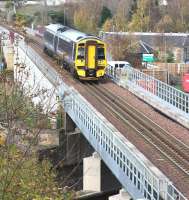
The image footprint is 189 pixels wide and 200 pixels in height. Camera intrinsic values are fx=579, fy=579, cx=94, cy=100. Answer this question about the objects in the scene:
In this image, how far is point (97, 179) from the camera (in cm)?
1914

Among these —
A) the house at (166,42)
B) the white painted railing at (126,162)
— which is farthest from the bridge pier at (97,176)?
the house at (166,42)

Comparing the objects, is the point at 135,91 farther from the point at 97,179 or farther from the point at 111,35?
the point at 111,35

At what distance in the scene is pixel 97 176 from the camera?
753 inches

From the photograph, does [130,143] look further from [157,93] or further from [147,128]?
[157,93]

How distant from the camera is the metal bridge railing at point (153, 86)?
20.6 m

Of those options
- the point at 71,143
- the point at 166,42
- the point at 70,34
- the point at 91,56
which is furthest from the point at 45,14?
the point at 71,143

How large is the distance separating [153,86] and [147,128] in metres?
5.21

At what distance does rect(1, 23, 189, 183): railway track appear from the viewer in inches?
587

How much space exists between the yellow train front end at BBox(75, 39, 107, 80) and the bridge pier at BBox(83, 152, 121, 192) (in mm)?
7844

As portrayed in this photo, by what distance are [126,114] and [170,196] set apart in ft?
34.5

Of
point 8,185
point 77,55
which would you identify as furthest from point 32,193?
point 77,55

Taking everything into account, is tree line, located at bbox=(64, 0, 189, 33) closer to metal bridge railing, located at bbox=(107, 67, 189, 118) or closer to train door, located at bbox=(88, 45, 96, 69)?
metal bridge railing, located at bbox=(107, 67, 189, 118)

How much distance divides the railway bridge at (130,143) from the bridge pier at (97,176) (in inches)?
1.3

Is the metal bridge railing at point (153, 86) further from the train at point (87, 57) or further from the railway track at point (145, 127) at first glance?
the railway track at point (145, 127)
